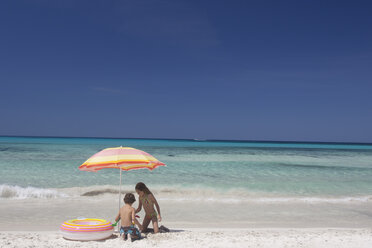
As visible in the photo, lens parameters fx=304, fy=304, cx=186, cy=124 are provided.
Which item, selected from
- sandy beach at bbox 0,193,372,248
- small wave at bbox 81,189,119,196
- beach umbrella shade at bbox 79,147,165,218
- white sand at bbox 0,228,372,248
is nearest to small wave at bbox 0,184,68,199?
sandy beach at bbox 0,193,372,248

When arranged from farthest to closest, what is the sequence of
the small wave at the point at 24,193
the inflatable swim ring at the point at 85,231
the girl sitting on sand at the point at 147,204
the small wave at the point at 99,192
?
1. the small wave at the point at 99,192
2. the small wave at the point at 24,193
3. the girl sitting on sand at the point at 147,204
4. the inflatable swim ring at the point at 85,231

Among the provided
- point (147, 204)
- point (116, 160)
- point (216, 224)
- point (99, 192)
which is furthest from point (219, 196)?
point (116, 160)

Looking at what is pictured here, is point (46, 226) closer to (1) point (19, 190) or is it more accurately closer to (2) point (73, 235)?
(2) point (73, 235)

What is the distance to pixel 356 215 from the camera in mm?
9047

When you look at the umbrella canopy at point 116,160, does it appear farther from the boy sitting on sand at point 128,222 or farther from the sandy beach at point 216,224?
the sandy beach at point 216,224

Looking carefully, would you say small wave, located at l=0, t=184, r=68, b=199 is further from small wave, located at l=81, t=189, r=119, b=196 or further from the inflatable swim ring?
the inflatable swim ring

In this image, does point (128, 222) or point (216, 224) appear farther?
point (216, 224)

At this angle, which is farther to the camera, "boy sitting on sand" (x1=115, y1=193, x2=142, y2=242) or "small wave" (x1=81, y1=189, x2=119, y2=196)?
"small wave" (x1=81, y1=189, x2=119, y2=196)

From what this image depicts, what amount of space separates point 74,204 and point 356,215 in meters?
8.69

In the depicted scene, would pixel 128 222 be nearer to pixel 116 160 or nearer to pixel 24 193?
pixel 116 160

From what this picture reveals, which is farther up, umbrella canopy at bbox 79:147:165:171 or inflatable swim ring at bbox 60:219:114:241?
umbrella canopy at bbox 79:147:165:171

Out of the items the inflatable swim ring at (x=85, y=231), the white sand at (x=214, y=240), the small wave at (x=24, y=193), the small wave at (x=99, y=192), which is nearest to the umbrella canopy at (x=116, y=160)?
the inflatable swim ring at (x=85, y=231)

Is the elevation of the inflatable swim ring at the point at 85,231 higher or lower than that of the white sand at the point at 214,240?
higher

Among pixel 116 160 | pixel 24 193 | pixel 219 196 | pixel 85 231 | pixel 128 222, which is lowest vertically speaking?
pixel 219 196
